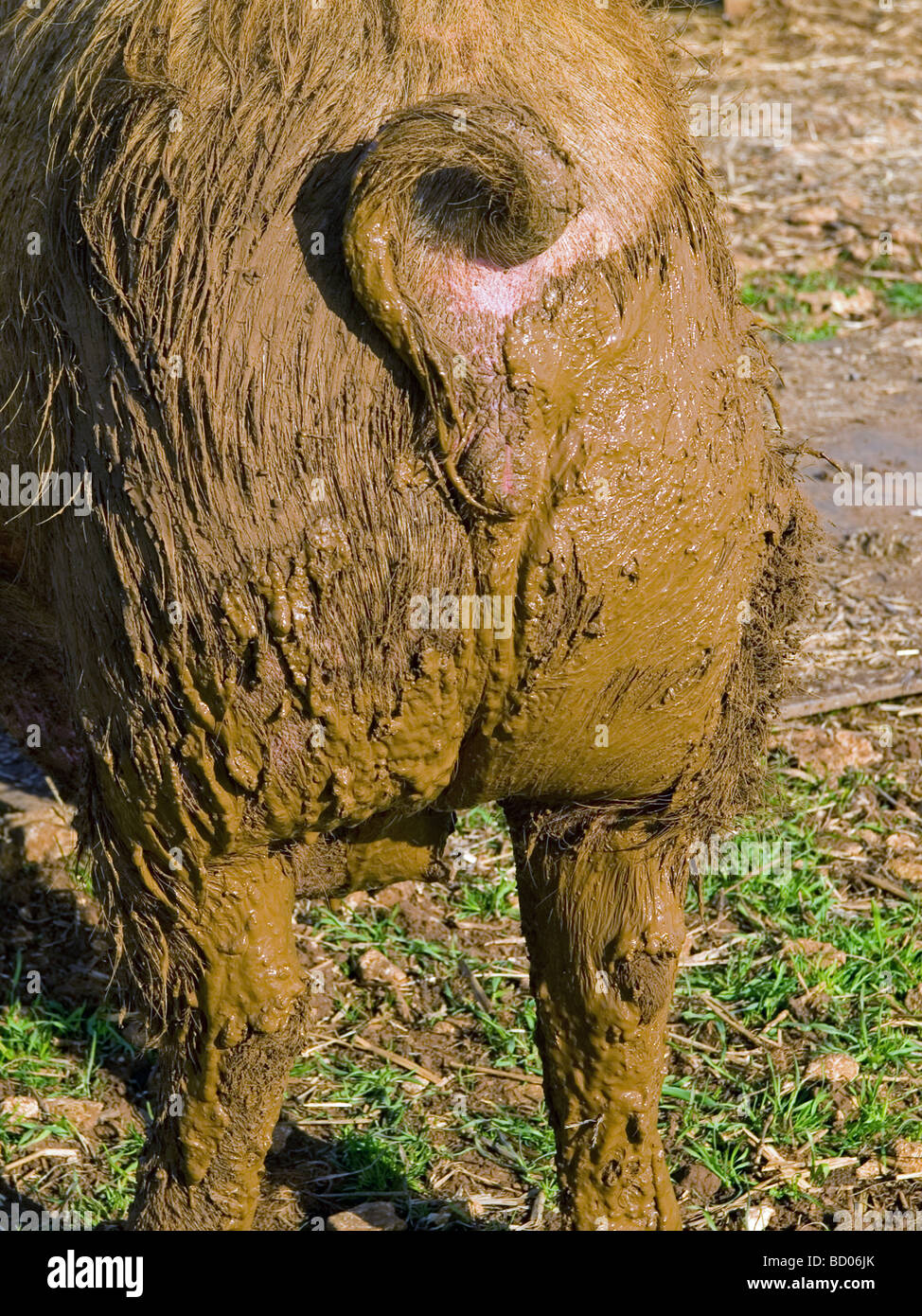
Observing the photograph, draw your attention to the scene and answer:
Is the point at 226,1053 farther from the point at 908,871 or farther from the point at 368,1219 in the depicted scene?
the point at 908,871

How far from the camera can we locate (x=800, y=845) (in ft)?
13.4

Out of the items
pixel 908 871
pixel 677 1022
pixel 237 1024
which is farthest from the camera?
pixel 908 871

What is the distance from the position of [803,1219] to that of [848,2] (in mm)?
9420

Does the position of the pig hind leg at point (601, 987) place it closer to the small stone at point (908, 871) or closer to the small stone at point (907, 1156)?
the small stone at point (907, 1156)

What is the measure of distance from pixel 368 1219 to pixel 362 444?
1.70 m

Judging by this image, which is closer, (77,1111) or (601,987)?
(601,987)

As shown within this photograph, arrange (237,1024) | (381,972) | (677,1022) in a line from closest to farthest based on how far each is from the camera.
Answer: (237,1024), (677,1022), (381,972)

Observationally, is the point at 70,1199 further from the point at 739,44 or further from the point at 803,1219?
the point at 739,44

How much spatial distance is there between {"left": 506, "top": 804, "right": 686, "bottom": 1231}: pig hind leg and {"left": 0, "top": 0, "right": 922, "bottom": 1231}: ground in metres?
0.42

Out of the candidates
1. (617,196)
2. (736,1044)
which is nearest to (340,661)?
(617,196)

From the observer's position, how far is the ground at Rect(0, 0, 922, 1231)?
10.4 ft

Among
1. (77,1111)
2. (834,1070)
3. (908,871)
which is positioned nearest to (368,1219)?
(77,1111)

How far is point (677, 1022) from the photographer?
3613mm

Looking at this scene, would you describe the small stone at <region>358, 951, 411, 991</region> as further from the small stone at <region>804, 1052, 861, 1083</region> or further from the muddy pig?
the muddy pig
